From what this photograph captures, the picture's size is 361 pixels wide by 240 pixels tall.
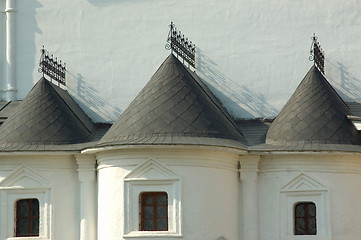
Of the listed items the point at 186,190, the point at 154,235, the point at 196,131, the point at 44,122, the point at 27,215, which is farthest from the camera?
the point at 44,122

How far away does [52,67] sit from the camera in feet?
86.2

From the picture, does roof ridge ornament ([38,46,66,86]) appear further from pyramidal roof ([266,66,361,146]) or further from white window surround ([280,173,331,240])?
white window surround ([280,173,331,240])

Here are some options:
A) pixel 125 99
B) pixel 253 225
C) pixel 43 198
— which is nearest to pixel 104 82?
pixel 125 99

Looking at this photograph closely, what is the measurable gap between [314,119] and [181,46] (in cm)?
403

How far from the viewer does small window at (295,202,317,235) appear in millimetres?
23047

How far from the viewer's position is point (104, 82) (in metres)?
26.6

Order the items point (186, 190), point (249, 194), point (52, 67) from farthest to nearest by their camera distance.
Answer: point (52, 67)
point (249, 194)
point (186, 190)

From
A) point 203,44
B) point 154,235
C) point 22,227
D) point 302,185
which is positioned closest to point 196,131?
point 154,235

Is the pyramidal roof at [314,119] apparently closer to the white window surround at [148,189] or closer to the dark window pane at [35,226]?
the white window surround at [148,189]

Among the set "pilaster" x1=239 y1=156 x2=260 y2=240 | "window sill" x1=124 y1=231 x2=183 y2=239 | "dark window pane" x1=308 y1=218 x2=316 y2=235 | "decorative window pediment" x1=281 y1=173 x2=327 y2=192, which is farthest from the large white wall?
"window sill" x1=124 y1=231 x2=183 y2=239

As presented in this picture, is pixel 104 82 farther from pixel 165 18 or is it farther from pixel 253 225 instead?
pixel 253 225

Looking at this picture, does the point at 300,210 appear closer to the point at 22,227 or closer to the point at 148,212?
the point at 148,212

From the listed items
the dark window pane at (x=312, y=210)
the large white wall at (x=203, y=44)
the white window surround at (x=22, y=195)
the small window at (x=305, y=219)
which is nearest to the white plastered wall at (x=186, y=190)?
the white window surround at (x=22, y=195)

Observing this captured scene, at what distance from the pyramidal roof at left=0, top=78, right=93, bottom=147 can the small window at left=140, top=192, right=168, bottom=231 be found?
2.44 metres
